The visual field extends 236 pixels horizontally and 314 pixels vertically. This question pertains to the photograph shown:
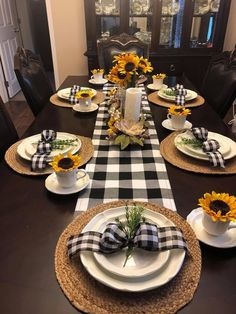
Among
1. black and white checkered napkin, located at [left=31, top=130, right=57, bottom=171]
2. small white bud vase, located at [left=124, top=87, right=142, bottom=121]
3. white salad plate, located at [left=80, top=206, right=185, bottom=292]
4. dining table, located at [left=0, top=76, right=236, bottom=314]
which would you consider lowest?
dining table, located at [left=0, top=76, right=236, bottom=314]

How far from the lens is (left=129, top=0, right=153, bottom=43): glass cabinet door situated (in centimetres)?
283

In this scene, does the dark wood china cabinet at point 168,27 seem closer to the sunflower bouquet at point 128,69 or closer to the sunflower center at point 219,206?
the sunflower bouquet at point 128,69

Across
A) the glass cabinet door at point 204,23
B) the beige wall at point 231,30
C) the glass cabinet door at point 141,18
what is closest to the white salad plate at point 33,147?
the glass cabinet door at point 141,18

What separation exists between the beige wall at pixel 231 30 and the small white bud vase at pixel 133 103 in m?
2.52

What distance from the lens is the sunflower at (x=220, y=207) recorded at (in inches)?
24.0

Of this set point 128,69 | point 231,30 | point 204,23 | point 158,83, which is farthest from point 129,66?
point 231,30

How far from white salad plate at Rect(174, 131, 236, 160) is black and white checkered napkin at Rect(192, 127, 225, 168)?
0.02 metres

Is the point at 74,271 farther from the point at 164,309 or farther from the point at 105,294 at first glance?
the point at 164,309

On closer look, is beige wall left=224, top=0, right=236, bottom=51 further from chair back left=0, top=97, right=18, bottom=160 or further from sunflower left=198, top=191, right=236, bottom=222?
sunflower left=198, top=191, right=236, bottom=222

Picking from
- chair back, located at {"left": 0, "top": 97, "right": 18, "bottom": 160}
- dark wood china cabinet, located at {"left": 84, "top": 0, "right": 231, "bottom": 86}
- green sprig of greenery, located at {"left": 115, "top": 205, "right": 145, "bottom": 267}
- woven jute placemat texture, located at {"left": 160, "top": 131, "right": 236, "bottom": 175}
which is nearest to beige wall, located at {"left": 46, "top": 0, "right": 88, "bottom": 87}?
dark wood china cabinet, located at {"left": 84, "top": 0, "right": 231, "bottom": 86}

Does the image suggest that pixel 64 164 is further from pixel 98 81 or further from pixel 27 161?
pixel 98 81

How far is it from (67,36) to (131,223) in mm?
3007

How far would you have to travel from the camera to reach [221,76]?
5.54 ft

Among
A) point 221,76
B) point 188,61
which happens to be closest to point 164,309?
point 221,76
